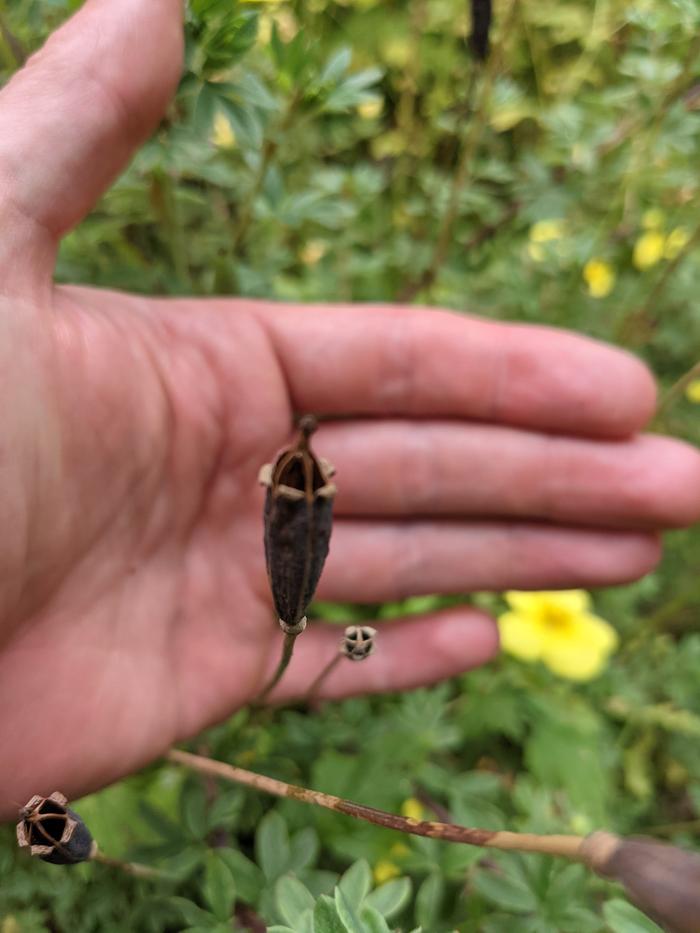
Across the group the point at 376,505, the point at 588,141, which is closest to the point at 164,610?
the point at 376,505

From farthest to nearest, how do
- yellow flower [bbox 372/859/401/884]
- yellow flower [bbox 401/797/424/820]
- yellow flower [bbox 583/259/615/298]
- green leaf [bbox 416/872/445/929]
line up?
1. yellow flower [bbox 583/259/615/298]
2. yellow flower [bbox 401/797/424/820]
3. yellow flower [bbox 372/859/401/884]
4. green leaf [bbox 416/872/445/929]

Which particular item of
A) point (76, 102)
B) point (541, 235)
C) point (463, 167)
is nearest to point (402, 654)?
point (463, 167)

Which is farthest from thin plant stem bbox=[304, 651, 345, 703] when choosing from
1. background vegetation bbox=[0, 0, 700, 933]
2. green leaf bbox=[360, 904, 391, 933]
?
green leaf bbox=[360, 904, 391, 933]

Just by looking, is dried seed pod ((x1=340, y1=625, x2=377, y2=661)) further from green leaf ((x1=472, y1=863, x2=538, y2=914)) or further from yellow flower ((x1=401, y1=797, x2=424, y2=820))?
yellow flower ((x1=401, y1=797, x2=424, y2=820))

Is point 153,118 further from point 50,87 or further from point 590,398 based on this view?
point 590,398

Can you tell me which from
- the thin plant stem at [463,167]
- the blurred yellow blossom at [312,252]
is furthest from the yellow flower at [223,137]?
the thin plant stem at [463,167]

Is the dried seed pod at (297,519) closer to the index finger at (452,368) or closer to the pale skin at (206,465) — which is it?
the pale skin at (206,465)
